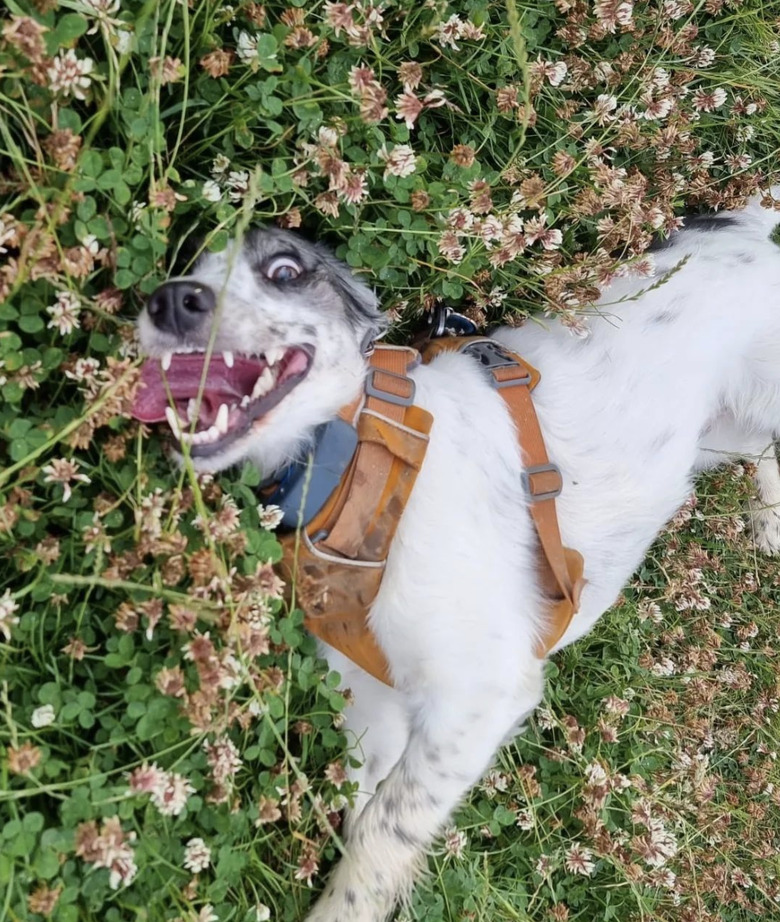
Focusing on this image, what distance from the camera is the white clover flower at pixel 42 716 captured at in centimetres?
232

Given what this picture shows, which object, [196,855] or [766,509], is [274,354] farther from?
[766,509]

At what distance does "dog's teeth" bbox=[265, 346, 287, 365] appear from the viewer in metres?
2.47

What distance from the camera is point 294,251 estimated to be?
8.94 ft

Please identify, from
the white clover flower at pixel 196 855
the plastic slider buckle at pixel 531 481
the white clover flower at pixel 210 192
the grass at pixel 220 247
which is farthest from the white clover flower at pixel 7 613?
the plastic slider buckle at pixel 531 481

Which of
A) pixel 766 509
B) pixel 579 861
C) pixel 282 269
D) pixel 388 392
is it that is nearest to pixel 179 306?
pixel 282 269

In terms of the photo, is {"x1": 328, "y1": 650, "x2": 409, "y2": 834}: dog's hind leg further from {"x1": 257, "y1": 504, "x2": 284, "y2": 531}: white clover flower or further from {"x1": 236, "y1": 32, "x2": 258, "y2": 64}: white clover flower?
{"x1": 236, "y1": 32, "x2": 258, "y2": 64}: white clover flower

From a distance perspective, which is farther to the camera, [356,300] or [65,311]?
[356,300]

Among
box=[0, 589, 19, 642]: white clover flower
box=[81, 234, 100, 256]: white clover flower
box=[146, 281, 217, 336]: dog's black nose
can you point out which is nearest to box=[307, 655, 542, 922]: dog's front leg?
box=[0, 589, 19, 642]: white clover flower

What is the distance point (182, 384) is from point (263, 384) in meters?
0.25

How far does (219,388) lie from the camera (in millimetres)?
2465

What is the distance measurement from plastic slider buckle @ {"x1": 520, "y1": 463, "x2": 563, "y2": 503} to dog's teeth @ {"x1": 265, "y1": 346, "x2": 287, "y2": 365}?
40.5 inches

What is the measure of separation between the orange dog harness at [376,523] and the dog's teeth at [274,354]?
0.30m

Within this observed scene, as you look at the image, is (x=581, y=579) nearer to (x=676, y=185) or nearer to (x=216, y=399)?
(x=216, y=399)

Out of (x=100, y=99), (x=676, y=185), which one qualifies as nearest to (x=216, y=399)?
(x=100, y=99)
